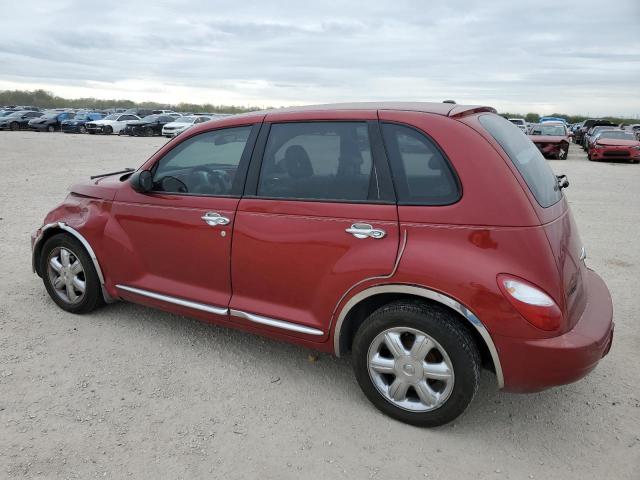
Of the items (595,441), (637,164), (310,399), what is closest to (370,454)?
Result: (310,399)

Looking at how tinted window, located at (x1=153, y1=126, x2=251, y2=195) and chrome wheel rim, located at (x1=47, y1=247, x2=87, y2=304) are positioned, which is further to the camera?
chrome wheel rim, located at (x1=47, y1=247, x2=87, y2=304)

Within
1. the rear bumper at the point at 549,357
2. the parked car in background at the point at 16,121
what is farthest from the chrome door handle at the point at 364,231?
the parked car in background at the point at 16,121

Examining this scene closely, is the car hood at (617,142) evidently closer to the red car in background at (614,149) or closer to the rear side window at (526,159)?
the red car in background at (614,149)

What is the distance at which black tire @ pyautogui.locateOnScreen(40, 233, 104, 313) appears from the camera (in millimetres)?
4180

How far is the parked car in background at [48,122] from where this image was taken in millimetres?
36312

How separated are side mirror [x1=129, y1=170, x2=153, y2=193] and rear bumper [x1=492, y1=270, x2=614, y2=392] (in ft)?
8.32

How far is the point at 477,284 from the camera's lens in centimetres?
263

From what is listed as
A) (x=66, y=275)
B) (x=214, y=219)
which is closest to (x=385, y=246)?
A: (x=214, y=219)

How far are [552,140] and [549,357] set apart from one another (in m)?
21.0

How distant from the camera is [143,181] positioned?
374 cm

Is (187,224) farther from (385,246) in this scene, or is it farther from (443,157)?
(443,157)

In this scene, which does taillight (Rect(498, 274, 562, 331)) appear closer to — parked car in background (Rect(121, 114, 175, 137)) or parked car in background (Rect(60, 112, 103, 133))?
parked car in background (Rect(121, 114, 175, 137))

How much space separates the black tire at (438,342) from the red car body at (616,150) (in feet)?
68.9

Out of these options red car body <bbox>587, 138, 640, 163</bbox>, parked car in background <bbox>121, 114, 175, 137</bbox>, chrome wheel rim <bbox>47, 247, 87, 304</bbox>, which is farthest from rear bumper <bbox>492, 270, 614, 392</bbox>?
parked car in background <bbox>121, 114, 175, 137</bbox>
